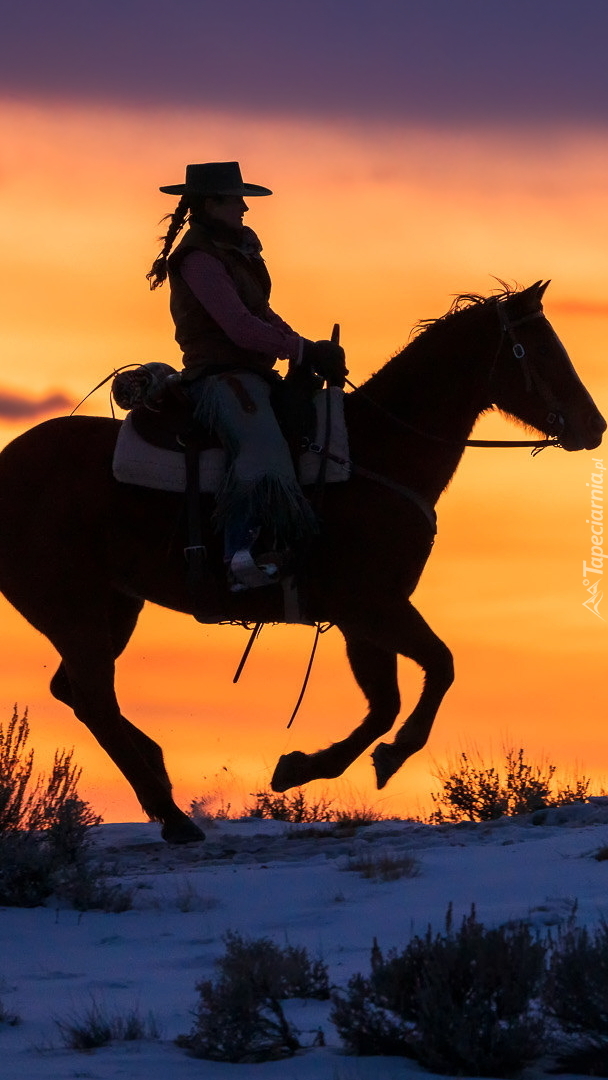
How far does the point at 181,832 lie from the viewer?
9727mm

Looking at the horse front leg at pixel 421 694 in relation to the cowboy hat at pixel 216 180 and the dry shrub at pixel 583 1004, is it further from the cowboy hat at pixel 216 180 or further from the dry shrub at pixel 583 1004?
the dry shrub at pixel 583 1004

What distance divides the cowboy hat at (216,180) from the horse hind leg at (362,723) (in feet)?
9.14

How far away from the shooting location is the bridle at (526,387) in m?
9.03

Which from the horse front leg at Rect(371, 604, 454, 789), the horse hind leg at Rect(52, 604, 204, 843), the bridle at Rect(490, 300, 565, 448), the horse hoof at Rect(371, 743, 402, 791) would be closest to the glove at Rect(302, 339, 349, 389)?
the bridle at Rect(490, 300, 565, 448)

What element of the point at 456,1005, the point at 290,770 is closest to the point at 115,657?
the point at 290,770

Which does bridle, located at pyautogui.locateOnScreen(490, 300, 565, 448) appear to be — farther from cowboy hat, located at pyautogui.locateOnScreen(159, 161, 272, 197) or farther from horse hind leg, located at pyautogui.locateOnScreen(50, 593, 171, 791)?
horse hind leg, located at pyautogui.locateOnScreen(50, 593, 171, 791)

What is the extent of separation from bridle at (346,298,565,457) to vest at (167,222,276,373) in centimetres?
85

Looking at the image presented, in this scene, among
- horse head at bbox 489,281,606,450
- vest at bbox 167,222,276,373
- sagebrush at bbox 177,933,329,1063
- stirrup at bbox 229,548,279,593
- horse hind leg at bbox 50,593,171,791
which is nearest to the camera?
sagebrush at bbox 177,933,329,1063

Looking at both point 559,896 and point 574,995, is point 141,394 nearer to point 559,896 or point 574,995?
Answer: point 559,896

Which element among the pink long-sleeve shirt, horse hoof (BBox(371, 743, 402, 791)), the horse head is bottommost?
horse hoof (BBox(371, 743, 402, 791))

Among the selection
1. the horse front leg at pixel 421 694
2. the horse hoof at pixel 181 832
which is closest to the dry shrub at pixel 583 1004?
the horse front leg at pixel 421 694

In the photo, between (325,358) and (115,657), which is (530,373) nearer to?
(325,358)

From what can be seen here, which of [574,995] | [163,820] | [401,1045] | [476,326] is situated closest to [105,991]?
[401,1045]

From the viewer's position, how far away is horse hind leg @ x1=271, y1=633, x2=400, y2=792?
9406 millimetres
